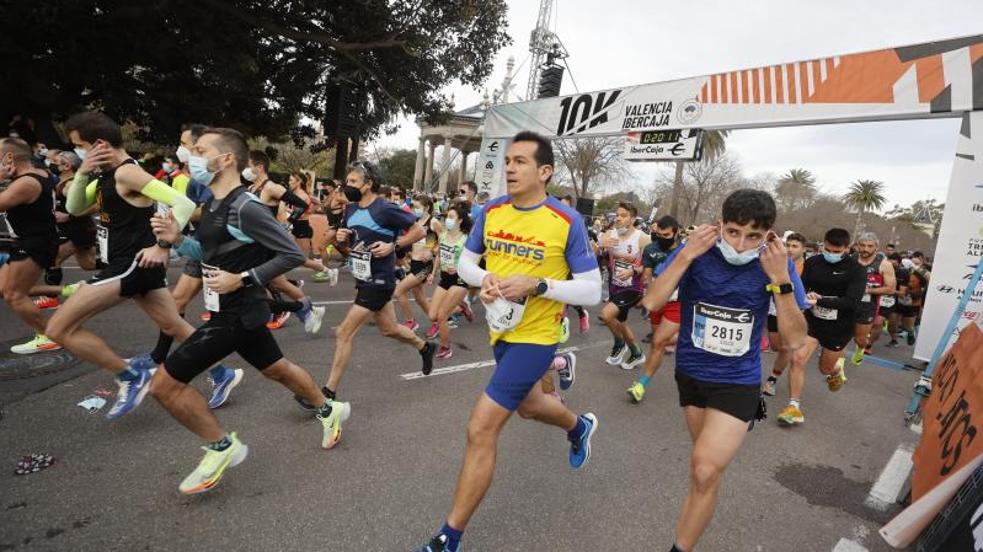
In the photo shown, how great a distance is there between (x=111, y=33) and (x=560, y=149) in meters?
25.2


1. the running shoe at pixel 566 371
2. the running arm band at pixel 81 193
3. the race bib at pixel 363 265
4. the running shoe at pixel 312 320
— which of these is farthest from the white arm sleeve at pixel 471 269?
the running shoe at pixel 312 320

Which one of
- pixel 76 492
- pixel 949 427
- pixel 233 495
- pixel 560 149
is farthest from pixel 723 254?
pixel 560 149

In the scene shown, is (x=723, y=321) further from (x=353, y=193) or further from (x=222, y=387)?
(x=222, y=387)

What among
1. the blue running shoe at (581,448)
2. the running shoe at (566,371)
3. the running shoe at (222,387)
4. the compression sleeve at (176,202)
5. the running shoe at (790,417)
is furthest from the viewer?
the running shoe at (790,417)

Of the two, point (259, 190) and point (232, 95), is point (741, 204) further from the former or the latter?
point (232, 95)

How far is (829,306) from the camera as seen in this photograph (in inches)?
199

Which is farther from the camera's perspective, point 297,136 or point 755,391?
point 297,136

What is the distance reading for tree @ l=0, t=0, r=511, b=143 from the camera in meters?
12.2

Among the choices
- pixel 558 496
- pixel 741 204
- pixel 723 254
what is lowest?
pixel 558 496

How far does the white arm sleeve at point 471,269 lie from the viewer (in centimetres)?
272

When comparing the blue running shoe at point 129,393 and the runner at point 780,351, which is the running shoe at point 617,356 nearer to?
the runner at point 780,351

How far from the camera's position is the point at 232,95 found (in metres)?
15.9

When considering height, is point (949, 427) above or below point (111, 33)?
below

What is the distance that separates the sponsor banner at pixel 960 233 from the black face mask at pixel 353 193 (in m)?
8.39
